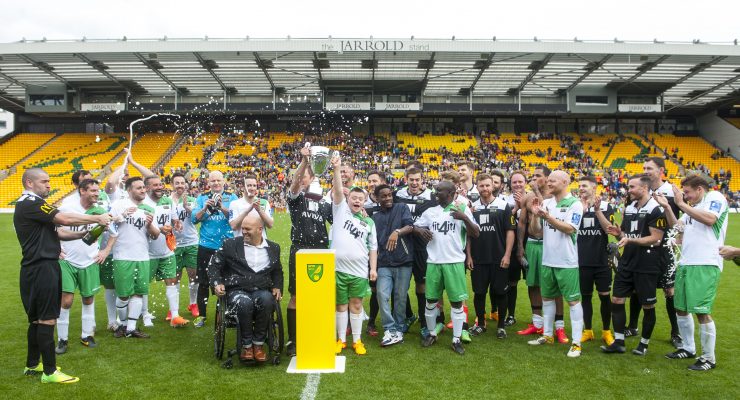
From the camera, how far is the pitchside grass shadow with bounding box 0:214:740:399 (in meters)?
4.78

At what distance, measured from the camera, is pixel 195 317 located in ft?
25.6

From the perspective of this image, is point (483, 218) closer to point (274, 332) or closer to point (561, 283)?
point (561, 283)

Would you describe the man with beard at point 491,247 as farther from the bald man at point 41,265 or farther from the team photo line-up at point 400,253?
the bald man at point 41,265

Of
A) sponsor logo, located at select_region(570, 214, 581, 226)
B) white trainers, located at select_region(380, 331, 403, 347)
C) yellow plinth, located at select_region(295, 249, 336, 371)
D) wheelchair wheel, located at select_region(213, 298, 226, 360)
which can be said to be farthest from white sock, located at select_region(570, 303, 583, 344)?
wheelchair wheel, located at select_region(213, 298, 226, 360)

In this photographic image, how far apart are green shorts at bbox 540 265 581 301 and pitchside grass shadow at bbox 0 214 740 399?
659 mm

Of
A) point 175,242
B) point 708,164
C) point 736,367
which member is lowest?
point 736,367

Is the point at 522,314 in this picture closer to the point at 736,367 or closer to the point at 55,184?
the point at 736,367

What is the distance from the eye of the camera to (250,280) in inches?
221

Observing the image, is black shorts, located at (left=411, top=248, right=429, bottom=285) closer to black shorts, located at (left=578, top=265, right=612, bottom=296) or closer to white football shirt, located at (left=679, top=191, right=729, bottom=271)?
black shorts, located at (left=578, top=265, right=612, bottom=296)

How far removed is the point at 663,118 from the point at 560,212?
46.7 m

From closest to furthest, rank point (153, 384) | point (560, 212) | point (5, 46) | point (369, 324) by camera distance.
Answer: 1. point (153, 384)
2. point (560, 212)
3. point (369, 324)
4. point (5, 46)

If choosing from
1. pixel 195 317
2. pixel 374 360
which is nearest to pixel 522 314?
pixel 374 360

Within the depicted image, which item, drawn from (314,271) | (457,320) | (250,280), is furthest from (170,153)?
(457,320)

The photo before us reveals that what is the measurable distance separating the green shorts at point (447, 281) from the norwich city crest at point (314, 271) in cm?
146
